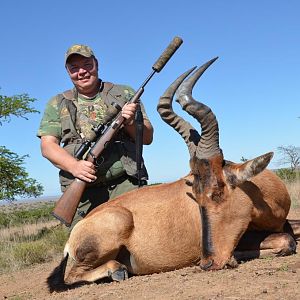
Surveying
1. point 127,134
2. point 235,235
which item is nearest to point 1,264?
point 127,134

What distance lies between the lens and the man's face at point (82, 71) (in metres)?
7.61

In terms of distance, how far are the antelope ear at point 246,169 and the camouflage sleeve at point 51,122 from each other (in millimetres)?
3004

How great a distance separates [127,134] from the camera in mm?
7711

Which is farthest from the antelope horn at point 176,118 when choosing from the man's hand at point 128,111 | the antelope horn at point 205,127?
the man's hand at point 128,111

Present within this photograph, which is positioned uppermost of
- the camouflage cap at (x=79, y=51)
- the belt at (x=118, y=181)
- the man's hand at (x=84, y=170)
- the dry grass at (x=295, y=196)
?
the camouflage cap at (x=79, y=51)

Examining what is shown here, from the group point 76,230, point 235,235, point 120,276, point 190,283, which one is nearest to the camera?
point 190,283

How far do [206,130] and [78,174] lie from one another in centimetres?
195

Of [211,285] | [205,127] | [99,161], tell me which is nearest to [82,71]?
[99,161]

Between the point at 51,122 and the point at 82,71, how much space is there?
2.84 feet

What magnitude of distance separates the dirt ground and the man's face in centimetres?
297

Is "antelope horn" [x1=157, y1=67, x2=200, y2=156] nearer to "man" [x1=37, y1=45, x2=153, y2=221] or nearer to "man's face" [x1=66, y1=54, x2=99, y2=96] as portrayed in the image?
"man" [x1=37, y1=45, x2=153, y2=221]

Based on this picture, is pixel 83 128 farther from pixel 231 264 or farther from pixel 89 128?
pixel 231 264

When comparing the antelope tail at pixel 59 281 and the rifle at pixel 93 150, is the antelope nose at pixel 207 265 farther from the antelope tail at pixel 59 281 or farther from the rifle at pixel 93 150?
the rifle at pixel 93 150

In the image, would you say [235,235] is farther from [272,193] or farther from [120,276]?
[120,276]
